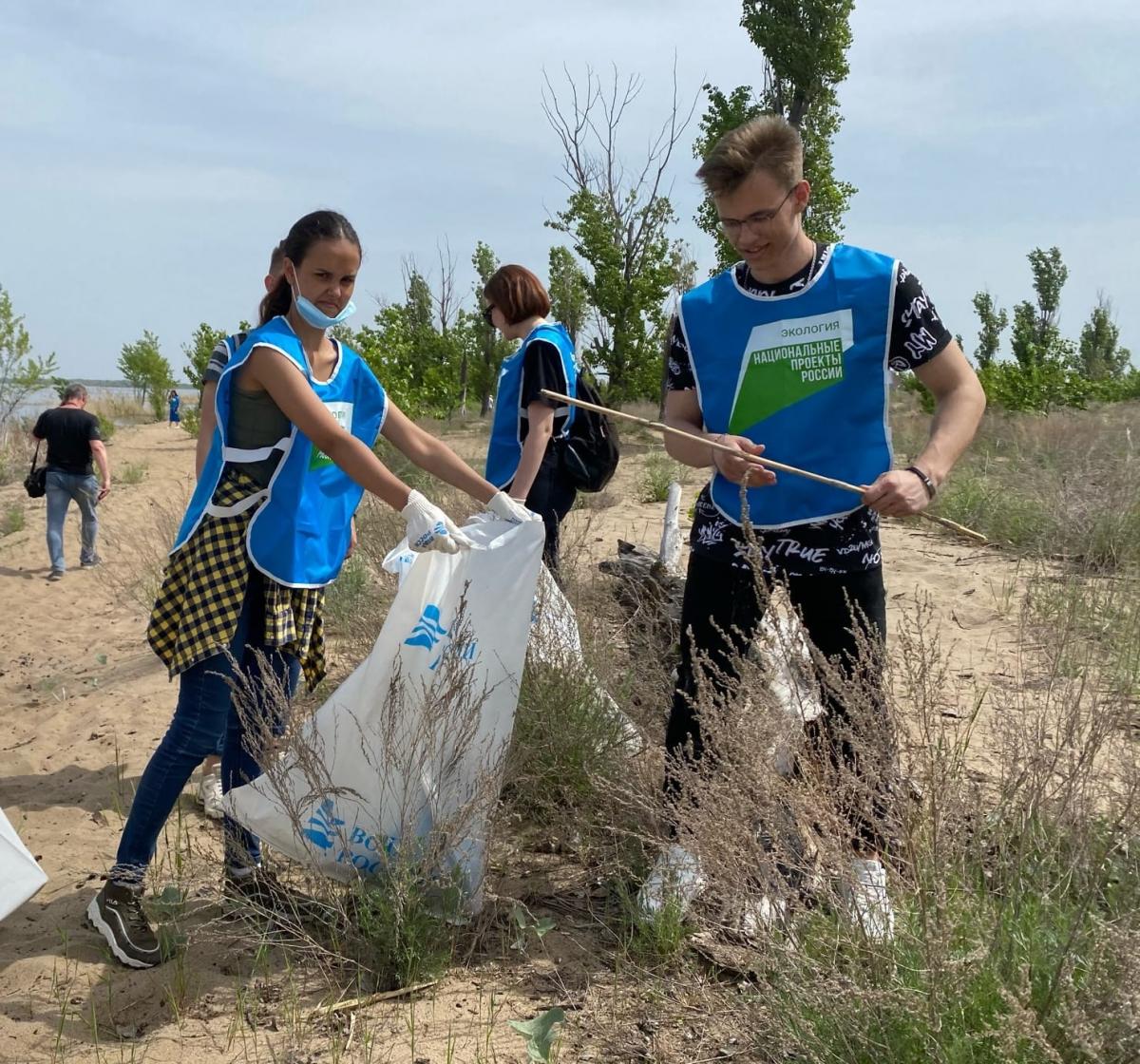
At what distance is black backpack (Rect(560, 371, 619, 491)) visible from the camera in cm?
370

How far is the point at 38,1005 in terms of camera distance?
2.23 metres

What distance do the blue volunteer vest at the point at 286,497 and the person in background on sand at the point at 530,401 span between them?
1064mm

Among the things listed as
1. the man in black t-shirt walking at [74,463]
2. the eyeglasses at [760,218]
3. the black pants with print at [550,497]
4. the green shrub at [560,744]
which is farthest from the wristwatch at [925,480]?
the man in black t-shirt walking at [74,463]

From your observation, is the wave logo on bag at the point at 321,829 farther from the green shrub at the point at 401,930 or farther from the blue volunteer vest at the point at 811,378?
the blue volunteer vest at the point at 811,378

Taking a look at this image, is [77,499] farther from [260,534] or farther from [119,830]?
[260,534]

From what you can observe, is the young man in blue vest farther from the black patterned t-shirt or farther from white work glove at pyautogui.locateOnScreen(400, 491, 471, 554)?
white work glove at pyautogui.locateOnScreen(400, 491, 471, 554)

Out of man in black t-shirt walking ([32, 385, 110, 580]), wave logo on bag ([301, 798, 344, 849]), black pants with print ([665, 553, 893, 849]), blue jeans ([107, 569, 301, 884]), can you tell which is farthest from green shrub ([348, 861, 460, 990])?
man in black t-shirt walking ([32, 385, 110, 580])

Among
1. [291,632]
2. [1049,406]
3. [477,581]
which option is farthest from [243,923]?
[1049,406]

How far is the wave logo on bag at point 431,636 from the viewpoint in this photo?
237cm

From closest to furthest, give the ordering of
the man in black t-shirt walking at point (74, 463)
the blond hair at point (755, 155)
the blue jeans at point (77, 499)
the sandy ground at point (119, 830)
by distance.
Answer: the sandy ground at point (119, 830) < the blond hair at point (755, 155) < the blue jeans at point (77, 499) < the man in black t-shirt walking at point (74, 463)

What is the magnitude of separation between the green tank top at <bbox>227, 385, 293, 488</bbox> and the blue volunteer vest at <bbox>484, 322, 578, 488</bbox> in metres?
1.20

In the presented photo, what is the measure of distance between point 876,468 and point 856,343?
0.26m

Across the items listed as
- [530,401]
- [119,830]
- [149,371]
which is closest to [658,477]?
[530,401]

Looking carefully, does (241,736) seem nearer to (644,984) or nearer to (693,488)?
(644,984)
